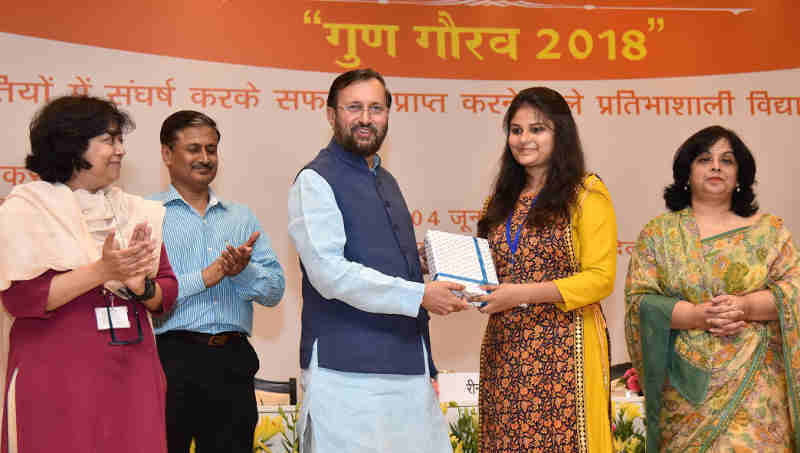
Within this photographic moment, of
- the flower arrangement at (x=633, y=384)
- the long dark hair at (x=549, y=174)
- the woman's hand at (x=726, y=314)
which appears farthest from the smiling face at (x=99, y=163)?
the flower arrangement at (x=633, y=384)

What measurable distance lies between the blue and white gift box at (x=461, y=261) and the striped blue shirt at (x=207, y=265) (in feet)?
3.13

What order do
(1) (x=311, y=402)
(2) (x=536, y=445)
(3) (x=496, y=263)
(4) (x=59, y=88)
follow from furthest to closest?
1. (4) (x=59, y=88)
2. (3) (x=496, y=263)
3. (2) (x=536, y=445)
4. (1) (x=311, y=402)

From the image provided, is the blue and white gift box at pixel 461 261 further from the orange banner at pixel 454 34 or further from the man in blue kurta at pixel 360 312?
the orange banner at pixel 454 34

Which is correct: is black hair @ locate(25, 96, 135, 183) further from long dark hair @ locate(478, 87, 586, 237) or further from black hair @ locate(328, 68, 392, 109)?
long dark hair @ locate(478, 87, 586, 237)

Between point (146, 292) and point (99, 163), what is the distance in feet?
1.39

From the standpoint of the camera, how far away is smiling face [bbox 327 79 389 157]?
2.80m

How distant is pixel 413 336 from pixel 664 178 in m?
3.17

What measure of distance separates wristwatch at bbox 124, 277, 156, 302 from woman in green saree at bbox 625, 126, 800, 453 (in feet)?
5.90

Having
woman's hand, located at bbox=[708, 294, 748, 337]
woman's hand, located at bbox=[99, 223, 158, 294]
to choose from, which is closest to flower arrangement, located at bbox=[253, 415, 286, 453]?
woman's hand, located at bbox=[99, 223, 158, 294]

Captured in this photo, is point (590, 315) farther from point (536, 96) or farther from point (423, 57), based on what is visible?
point (423, 57)

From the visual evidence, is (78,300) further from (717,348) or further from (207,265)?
(717,348)

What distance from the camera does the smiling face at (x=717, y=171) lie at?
3.15m

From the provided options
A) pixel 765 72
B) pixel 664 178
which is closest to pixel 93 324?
pixel 664 178

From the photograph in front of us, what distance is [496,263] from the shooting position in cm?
297
